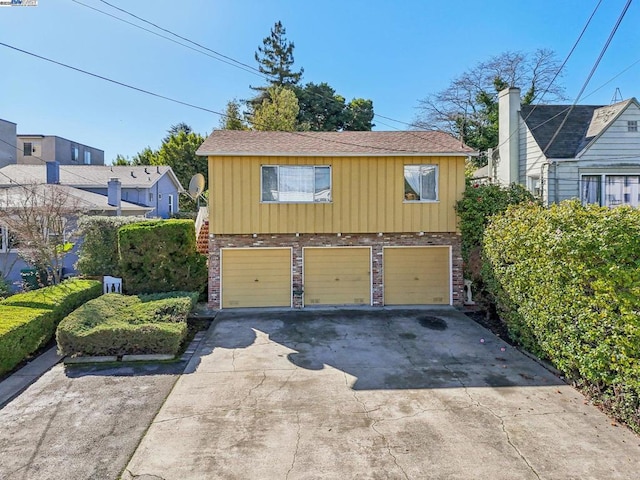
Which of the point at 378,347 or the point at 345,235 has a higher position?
the point at 345,235

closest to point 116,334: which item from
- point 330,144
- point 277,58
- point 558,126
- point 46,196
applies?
point 330,144

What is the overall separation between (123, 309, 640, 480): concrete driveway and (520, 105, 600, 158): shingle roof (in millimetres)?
6795

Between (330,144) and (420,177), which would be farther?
(330,144)

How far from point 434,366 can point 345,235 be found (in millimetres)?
5476

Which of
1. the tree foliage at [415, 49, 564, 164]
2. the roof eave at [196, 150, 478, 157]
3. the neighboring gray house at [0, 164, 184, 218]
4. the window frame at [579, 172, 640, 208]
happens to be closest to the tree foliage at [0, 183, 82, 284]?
the roof eave at [196, 150, 478, 157]

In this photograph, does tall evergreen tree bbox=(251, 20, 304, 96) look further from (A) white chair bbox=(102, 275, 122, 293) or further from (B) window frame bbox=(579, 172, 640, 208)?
(B) window frame bbox=(579, 172, 640, 208)

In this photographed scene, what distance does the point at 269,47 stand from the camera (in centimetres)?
3384

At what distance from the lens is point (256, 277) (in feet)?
39.3

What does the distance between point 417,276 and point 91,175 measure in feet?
66.2

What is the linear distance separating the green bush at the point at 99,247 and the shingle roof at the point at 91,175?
9319 mm

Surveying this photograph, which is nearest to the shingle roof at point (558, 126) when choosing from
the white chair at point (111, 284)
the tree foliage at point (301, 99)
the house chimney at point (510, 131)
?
the house chimney at point (510, 131)

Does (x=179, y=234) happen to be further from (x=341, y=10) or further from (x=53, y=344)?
(x=341, y=10)

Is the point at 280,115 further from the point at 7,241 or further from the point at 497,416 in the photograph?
the point at 497,416

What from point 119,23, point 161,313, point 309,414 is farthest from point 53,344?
point 119,23
